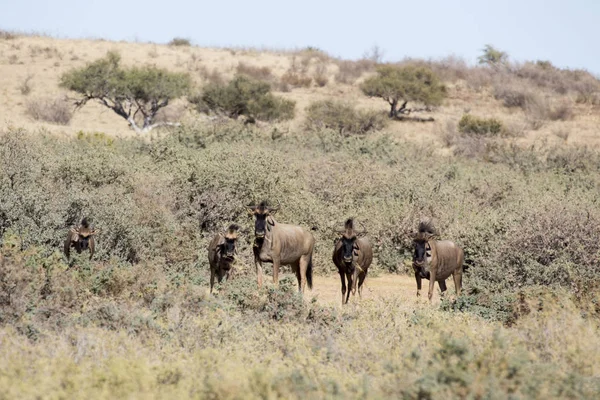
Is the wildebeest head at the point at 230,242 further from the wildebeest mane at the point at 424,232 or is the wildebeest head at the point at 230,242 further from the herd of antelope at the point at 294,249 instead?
the wildebeest mane at the point at 424,232

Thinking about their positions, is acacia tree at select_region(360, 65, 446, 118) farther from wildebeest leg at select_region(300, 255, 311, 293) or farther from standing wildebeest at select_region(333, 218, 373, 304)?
standing wildebeest at select_region(333, 218, 373, 304)

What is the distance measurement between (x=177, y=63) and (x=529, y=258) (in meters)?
48.4

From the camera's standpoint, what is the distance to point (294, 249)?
15.9m

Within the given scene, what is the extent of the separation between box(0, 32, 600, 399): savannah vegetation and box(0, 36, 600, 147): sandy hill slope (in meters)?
13.5

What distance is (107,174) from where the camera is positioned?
2070 centimetres

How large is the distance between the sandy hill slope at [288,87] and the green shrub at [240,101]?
1.39m

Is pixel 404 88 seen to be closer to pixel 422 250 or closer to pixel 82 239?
pixel 422 250

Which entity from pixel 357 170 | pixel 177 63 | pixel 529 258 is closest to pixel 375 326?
pixel 529 258

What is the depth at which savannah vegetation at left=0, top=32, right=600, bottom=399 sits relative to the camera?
8.02 m

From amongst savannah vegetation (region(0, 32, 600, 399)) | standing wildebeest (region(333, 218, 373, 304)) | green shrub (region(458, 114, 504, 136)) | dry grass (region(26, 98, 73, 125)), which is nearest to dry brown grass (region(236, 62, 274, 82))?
dry grass (region(26, 98, 73, 125))

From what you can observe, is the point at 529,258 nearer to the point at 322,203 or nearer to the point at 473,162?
the point at 322,203

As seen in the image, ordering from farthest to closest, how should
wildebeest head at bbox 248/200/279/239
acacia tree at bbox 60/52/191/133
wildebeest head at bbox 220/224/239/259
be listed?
acacia tree at bbox 60/52/191/133 < wildebeest head at bbox 248/200/279/239 < wildebeest head at bbox 220/224/239/259

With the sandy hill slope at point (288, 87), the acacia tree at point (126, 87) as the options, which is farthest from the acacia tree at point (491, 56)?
the acacia tree at point (126, 87)

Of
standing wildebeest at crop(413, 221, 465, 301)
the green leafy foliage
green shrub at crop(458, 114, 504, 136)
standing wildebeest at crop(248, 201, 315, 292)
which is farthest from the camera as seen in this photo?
green shrub at crop(458, 114, 504, 136)
